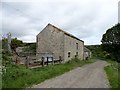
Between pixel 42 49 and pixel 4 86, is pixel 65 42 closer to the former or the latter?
pixel 42 49

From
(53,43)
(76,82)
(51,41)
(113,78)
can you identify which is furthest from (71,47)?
(76,82)

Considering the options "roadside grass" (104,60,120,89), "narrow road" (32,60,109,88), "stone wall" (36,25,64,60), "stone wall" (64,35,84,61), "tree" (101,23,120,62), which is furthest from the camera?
"tree" (101,23,120,62)

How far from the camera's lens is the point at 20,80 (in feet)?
43.7

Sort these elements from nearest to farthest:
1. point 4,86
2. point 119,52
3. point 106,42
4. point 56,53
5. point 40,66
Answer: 1. point 4,86
2. point 40,66
3. point 56,53
4. point 119,52
5. point 106,42

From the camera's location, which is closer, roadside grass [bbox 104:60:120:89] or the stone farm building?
roadside grass [bbox 104:60:120:89]

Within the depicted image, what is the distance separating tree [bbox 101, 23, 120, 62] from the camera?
6938 cm

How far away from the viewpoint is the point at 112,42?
71.3 m

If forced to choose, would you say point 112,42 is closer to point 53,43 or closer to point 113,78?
point 53,43

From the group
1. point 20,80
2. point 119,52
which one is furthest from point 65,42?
point 119,52

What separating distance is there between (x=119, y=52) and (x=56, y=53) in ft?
118

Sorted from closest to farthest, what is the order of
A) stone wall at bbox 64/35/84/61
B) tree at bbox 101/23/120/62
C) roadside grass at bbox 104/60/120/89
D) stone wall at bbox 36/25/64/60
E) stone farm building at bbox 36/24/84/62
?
1. roadside grass at bbox 104/60/120/89
2. stone farm building at bbox 36/24/84/62
3. stone wall at bbox 36/25/64/60
4. stone wall at bbox 64/35/84/61
5. tree at bbox 101/23/120/62

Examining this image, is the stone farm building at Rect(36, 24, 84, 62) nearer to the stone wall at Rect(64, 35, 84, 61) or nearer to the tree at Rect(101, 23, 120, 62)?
the stone wall at Rect(64, 35, 84, 61)

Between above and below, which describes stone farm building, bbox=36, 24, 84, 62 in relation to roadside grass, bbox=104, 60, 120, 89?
above

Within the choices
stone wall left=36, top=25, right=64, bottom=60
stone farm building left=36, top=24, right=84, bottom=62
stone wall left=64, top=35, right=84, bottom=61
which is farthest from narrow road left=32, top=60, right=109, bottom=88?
stone wall left=64, top=35, right=84, bottom=61
